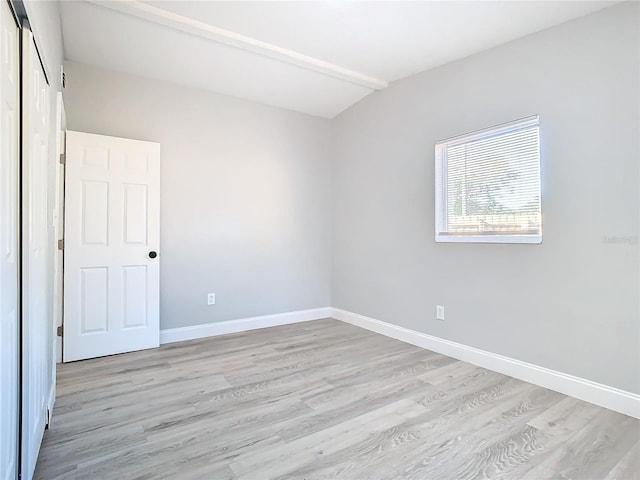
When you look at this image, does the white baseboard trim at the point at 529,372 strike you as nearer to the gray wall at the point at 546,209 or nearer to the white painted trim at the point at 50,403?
the gray wall at the point at 546,209

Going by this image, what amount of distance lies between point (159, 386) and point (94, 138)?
7.30ft

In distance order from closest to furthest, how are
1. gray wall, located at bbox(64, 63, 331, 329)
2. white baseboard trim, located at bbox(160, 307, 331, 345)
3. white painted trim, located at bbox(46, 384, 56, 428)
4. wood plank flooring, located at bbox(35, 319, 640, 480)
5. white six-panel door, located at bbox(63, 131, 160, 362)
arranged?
wood plank flooring, located at bbox(35, 319, 640, 480) → white painted trim, located at bbox(46, 384, 56, 428) → white six-panel door, located at bbox(63, 131, 160, 362) → gray wall, located at bbox(64, 63, 331, 329) → white baseboard trim, located at bbox(160, 307, 331, 345)

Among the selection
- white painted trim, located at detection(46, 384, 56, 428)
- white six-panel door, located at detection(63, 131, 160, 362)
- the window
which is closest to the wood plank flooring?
white painted trim, located at detection(46, 384, 56, 428)

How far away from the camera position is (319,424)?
2.07m

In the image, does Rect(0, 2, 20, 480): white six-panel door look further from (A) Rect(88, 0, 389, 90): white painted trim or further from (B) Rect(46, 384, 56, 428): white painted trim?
(A) Rect(88, 0, 389, 90): white painted trim

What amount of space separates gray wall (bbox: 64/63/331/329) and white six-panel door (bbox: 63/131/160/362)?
0.19 metres

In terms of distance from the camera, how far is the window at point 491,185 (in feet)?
8.85

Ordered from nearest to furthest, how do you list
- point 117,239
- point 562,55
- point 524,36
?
point 562,55
point 524,36
point 117,239

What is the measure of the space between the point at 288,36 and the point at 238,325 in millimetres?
2955

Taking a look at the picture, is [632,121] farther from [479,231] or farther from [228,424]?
[228,424]

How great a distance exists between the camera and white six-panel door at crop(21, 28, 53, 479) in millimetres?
1361

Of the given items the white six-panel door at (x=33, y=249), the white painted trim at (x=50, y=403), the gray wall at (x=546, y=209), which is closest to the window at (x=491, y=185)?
the gray wall at (x=546, y=209)

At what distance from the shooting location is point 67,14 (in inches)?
102

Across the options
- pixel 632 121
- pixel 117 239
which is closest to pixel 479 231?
pixel 632 121
